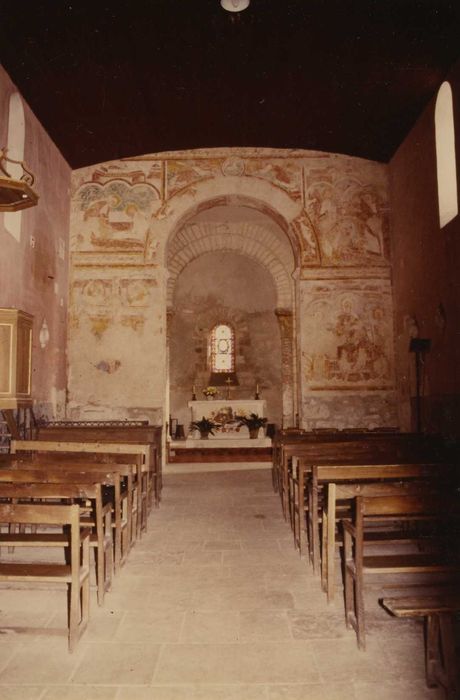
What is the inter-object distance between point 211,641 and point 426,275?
8.35 m

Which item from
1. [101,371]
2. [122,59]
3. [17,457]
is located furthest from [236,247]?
[17,457]

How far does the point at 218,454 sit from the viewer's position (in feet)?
48.0

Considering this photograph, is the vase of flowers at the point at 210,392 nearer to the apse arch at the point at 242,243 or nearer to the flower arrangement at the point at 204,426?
the flower arrangement at the point at 204,426

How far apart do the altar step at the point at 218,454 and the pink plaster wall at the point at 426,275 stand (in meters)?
4.15

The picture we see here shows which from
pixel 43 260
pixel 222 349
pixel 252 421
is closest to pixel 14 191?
pixel 43 260

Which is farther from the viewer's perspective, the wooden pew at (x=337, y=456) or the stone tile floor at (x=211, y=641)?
the wooden pew at (x=337, y=456)

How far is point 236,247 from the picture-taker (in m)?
17.5

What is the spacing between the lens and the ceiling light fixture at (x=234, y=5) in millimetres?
7395

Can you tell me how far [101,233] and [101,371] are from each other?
3.16m

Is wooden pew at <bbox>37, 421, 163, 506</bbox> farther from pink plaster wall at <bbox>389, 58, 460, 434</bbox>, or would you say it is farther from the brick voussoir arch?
the brick voussoir arch

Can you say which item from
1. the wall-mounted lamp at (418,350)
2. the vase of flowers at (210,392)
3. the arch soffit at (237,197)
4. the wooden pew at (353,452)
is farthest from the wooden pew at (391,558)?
the vase of flowers at (210,392)

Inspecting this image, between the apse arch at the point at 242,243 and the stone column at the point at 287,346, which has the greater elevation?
the apse arch at the point at 242,243

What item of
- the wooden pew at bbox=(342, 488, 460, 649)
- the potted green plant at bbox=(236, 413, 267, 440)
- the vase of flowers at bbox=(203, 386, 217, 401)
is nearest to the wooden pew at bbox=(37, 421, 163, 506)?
the wooden pew at bbox=(342, 488, 460, 649)

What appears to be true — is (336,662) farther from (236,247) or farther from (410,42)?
(236,247)
